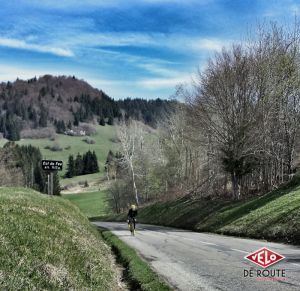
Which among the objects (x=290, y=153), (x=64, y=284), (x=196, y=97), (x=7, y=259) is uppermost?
(x=196, y=97)

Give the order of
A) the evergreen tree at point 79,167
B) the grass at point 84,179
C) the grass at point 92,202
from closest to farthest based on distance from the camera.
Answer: the grass at point 92,202
the grass at point 84,179
the evergreen tree at point 79,167

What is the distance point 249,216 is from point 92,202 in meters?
97.0

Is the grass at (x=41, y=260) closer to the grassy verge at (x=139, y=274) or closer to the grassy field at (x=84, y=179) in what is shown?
the grassy verge at (x=139, y=274)

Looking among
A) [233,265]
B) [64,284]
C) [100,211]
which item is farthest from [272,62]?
[100,211]

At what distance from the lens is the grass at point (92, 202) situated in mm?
104419

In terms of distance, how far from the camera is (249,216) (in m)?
27.5

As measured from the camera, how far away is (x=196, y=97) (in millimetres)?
37906

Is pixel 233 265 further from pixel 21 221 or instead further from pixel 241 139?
pixel 241 139

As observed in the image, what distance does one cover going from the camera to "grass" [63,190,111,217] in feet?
343

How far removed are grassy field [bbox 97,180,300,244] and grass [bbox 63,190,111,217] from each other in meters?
56.5

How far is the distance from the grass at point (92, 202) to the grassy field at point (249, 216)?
56503 mm

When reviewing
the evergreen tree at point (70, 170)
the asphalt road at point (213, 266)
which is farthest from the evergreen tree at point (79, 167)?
the asphalt road at point (213, 266)

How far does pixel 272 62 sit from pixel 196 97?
698 cm

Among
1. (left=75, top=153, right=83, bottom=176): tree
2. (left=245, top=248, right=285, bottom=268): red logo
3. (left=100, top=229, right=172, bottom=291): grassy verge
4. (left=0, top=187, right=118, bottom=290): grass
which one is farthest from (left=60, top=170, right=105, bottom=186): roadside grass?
(left=0, top=187, right=118, bottom=290): grass
